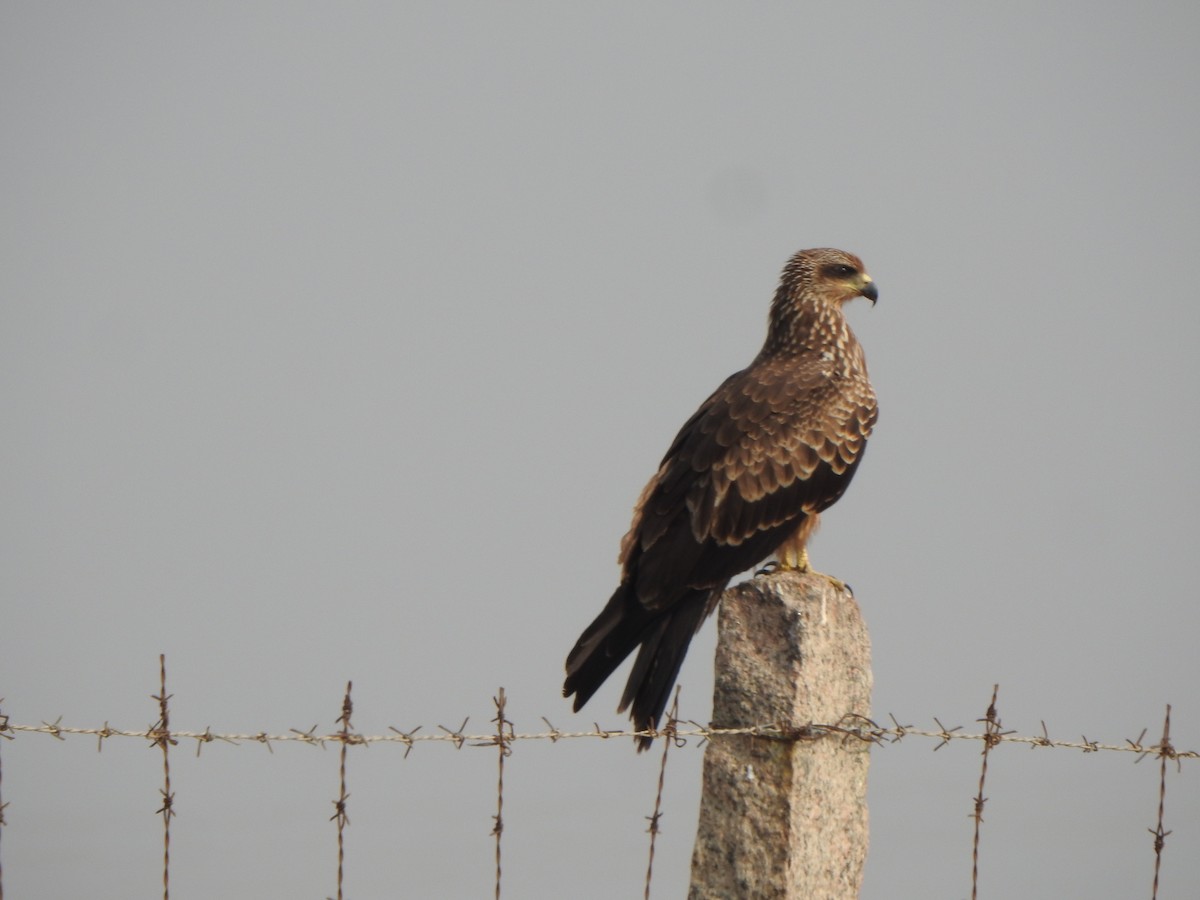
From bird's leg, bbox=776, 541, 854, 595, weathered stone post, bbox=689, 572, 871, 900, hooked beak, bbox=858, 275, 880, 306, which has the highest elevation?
hooked beak, bbox=858, 275, 880, 306

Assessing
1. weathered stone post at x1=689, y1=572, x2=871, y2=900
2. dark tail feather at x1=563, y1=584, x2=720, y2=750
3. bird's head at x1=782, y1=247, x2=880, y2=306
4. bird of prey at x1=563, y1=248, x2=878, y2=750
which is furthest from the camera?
bird's head at x1=782, y1=247, x2=880, y2=306

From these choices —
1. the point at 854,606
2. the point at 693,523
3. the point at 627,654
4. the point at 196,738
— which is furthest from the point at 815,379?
the point at 196,738

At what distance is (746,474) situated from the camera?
6.87 metres

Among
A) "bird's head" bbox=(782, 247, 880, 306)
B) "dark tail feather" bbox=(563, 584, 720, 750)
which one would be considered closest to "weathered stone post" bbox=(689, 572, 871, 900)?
"dark tail feather" bbox=(563, 584, 720, 750)

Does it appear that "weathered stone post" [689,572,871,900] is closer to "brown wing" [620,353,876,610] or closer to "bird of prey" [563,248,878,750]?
"bird of prey" [563,248,878,750]

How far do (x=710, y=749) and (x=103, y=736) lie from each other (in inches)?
74.6

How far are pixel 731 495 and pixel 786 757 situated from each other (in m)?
2.44

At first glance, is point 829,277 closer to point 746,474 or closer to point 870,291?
point 870,291

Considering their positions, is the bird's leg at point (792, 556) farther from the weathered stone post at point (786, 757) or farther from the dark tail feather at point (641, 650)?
the weathered stone post at point (786, 757)

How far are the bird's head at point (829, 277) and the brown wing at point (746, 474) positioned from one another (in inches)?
30.7

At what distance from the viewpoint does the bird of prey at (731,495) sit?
6.19 m

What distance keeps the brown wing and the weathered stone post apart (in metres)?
1.73

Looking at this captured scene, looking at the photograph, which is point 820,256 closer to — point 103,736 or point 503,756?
point 503,756

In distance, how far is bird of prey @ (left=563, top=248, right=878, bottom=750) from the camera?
6188 mm
